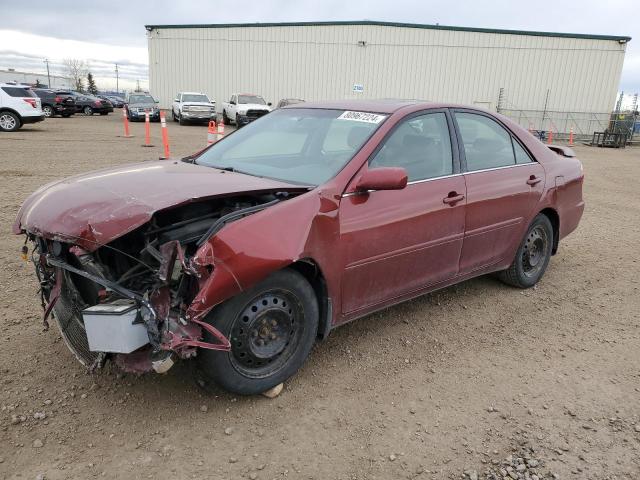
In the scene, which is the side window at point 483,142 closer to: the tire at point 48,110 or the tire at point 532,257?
the tire at point 532,257

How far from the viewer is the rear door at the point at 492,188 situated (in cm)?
391

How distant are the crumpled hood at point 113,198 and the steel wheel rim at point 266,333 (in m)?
0.61

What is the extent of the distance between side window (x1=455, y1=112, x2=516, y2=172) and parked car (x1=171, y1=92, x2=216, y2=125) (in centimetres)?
2578

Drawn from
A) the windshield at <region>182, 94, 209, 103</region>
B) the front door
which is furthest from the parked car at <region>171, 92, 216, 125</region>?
the front door

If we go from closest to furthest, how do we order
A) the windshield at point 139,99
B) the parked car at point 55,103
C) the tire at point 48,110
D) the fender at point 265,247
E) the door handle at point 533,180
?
the fender at point 265,247
the door handle at point 533,180
the windshield at point 139,99
the tire at point 48,110
the parked car at point 55,103

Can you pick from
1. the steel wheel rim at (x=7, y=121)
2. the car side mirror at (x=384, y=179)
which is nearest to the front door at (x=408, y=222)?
the car side mirror at (x=384, y=179)

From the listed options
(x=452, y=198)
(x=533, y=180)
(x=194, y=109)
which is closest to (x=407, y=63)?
(x=194, y=109)

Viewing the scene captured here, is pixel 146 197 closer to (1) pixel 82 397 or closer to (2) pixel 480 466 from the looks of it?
(1) pixel 82 397

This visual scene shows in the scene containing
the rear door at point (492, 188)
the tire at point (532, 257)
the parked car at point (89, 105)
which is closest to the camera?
the rear door at point (492, 188)

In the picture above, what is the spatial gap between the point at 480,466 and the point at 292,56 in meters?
33.1

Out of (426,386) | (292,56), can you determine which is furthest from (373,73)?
(426,386)

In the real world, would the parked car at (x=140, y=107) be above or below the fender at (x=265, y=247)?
below

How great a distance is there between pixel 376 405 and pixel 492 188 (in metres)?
1.97

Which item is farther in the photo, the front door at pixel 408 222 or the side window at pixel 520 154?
the side window at pixel 520 154
